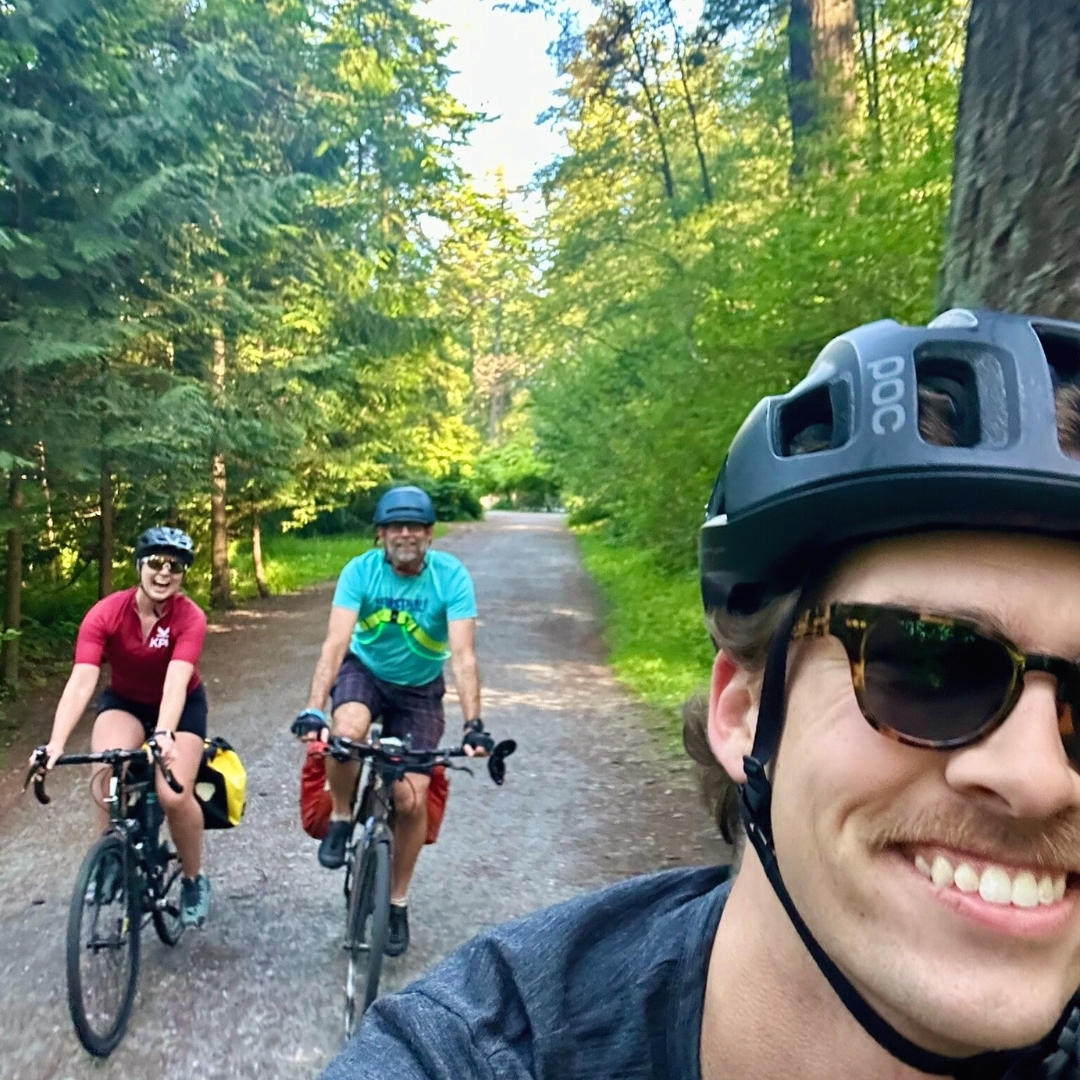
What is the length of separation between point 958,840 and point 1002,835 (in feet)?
0.16

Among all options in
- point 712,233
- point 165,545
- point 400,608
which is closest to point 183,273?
point 712,233

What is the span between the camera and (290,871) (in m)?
6.25

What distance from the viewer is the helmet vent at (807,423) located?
1608 millimetres

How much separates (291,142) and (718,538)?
1279 centimetres

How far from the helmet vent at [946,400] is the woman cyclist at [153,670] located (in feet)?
12.5

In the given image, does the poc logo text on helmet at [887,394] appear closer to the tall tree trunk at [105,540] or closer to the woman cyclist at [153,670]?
the woman cyclist at [153,670]

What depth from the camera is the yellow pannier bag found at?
5.02 meters

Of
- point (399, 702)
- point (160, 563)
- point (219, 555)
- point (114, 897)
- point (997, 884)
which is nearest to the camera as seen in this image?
point (997, 884)

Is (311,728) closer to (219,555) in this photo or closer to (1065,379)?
(1065,379)

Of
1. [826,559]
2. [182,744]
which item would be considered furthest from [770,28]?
[826,559]

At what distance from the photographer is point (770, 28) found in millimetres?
10375

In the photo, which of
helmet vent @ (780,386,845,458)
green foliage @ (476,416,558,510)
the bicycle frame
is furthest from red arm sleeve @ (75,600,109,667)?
green foliage @ (476,416,558,510)

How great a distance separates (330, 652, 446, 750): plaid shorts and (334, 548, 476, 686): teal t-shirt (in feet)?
0.18

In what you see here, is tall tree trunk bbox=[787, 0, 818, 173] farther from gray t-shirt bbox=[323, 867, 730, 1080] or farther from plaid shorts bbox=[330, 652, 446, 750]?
gray t-shirt bbox=[323, 867, 730, 1080]
